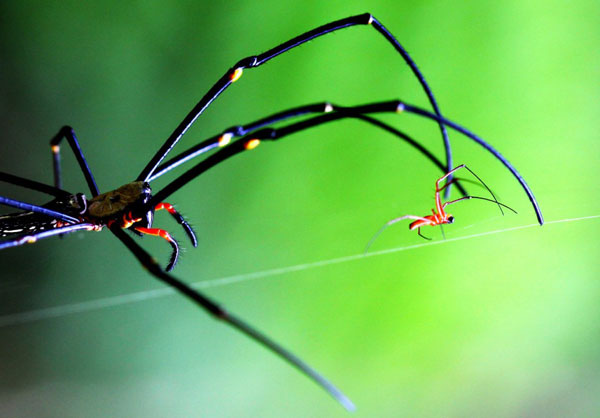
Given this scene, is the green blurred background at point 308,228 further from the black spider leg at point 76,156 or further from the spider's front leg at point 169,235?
the spider's front leg at point 169,235

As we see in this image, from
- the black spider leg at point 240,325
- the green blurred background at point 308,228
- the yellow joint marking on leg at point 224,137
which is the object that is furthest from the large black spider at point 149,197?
the green blurred background at point 308,228

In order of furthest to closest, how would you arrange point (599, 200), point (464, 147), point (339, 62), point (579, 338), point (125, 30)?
point (125, 30)
point (339, 62)
point (579, 338)
point (464, 147)
point (599, 200)

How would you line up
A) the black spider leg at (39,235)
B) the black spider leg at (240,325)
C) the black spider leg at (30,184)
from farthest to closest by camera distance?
1. the black spider leg at (30,184)
2. the black spider leg at (39,235)
3. the black spider leg at (240,325)

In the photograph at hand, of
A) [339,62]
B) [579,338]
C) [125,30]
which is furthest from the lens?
[125,30]

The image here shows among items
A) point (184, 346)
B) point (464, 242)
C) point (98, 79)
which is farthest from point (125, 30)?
point (464, 242)

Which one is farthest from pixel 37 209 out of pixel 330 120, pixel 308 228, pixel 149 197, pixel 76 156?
pixel 308 228

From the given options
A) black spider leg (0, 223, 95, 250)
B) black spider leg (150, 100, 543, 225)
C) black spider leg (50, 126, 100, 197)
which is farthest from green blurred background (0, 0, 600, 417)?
black spider leg (0, 223, 95, 250)

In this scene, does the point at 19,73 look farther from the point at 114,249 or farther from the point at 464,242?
the point at 464,242
